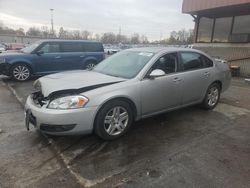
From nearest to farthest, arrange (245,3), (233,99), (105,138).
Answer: (105,138) < (233,99) < (245,3)

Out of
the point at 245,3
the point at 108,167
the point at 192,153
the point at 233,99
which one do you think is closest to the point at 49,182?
the point at 108,167

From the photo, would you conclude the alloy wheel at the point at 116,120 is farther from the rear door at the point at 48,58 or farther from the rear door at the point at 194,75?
the rear door at the point at 48,58

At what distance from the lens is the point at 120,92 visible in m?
3.61

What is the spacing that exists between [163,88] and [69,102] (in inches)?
70.1

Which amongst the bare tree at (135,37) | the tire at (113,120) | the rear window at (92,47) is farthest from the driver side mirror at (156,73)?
the bare tree at (135,37)

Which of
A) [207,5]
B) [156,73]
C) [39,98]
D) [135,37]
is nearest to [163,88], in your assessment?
[156,73]

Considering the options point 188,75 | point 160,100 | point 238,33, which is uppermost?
point 238,33

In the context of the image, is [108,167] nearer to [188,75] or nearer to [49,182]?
[49,182]

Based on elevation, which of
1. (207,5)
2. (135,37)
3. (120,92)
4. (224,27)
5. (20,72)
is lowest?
(20,72)

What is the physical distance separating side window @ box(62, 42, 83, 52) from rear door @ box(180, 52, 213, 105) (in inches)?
254

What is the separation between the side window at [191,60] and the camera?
4720 mm

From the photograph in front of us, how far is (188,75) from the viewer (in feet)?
15.3

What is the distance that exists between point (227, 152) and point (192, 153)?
554 millimetres

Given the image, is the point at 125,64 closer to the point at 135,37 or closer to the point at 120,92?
the point at 120,92
